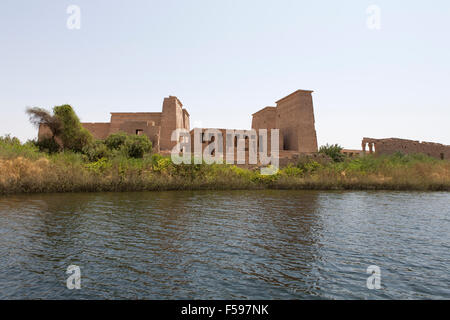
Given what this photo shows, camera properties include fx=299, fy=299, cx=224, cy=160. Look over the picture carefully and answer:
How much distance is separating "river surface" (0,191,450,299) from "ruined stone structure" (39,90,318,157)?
1681cm

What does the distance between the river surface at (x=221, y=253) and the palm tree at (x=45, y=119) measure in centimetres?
1574

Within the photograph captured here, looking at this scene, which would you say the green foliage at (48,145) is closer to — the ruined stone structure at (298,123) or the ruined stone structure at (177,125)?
the ruined stone structure at (177,125)

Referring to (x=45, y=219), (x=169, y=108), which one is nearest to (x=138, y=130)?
(x=169, y=108)

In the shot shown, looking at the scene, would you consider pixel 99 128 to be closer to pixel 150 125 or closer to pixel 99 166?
pixel 150 125

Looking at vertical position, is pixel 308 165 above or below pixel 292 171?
above

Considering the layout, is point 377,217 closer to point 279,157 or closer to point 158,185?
point 158,185

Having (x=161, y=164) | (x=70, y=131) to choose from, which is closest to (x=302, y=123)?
(x=161, y=164)

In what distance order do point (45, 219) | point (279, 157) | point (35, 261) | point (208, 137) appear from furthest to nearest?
point (208, 137)
point (279, 157)
point (45, 219)
point (35, 261)

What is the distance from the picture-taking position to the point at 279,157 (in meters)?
24.7

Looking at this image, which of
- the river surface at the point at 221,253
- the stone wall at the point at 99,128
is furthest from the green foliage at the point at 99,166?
the stone wall at the point at 99,128

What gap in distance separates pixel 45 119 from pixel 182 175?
546 inches

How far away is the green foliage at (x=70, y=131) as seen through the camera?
25078 mm

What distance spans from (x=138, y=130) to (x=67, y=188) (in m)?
11.6

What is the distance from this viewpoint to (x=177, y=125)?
97.7ft
